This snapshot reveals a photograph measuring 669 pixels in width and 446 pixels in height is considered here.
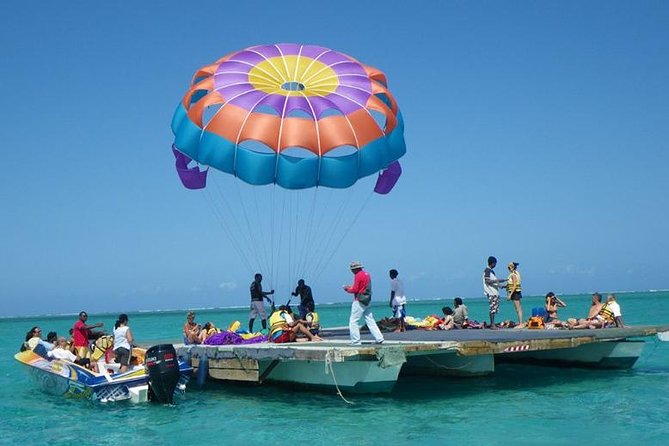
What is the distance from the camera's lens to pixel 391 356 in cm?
1161

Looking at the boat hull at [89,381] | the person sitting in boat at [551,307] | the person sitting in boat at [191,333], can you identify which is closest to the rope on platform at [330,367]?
the boat hull at [89,381]

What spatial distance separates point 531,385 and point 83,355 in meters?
9.76

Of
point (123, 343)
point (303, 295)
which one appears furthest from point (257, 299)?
point (123, 343)

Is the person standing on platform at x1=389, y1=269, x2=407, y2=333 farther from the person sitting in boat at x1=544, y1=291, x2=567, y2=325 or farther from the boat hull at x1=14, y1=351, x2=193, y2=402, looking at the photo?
the boat hull at x1=14, y1=351, x2=193, y2=402

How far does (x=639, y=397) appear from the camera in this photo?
42.1 feet

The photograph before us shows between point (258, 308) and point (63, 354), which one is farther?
point (258, 308)

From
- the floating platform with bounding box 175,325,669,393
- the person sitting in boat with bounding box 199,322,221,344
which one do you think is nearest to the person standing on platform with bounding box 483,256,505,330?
the floating platform with bounding box 175,325,669,393

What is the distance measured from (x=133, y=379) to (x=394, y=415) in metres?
5.09

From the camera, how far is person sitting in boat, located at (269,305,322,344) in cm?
1440

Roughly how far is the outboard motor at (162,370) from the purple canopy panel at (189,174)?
16.5 ft

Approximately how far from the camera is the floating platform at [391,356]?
39.3 ft

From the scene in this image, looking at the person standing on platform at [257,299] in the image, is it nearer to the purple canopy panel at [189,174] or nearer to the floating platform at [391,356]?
the floating platform at [391,356]

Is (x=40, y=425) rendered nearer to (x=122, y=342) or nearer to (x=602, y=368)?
(x=122, y=342)

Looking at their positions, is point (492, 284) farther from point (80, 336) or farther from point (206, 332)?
point (80, 336)
